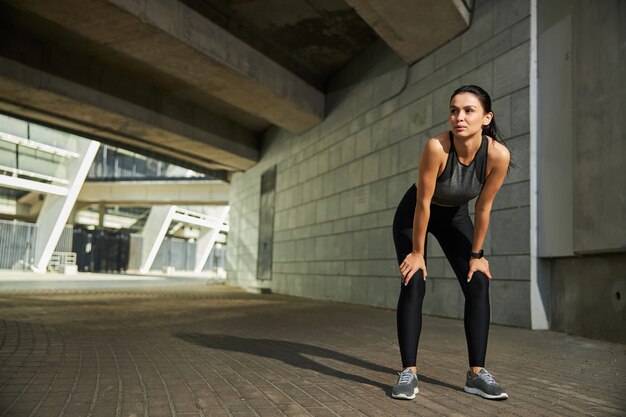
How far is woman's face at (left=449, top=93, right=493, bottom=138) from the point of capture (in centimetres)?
300

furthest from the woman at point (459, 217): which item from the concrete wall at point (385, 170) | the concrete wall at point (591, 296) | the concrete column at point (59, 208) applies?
the concrete column at point (59, 208)

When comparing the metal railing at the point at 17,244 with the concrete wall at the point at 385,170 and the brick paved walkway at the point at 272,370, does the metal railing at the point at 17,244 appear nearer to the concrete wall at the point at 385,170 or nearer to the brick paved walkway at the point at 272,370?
the concrete wall at the point at 385,170

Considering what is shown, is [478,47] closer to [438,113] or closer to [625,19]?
[438,113]

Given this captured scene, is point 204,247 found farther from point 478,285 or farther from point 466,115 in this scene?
point 466,115

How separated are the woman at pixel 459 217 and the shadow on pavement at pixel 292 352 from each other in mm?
327

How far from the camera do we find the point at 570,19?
6.70m

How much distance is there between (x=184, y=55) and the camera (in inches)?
402

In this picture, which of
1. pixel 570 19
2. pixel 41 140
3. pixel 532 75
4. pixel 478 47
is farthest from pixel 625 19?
pixel 41 140

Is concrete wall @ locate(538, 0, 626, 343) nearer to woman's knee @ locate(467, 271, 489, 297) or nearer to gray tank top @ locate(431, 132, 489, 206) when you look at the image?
woman's knee @ locate(467, 271, 489, 297)

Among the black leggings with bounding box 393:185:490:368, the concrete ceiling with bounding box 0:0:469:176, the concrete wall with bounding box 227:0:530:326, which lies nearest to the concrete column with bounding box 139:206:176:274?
the concrete wall with bounding box 227:0:530:326

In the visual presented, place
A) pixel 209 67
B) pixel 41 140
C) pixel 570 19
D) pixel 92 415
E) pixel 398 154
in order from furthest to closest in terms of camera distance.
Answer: pixel 41 140
pixel 209 67
pixel 398 154
pixel 570 19
pixel 92 415

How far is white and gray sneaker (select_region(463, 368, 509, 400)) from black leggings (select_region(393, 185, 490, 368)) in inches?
3.3

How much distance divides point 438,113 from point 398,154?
132 cm

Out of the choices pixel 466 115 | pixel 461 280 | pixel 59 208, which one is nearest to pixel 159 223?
pixel 59 208
